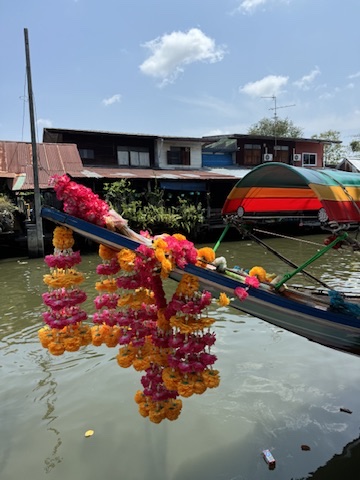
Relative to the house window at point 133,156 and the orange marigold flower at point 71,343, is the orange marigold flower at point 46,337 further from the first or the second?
the house window at point 133,156

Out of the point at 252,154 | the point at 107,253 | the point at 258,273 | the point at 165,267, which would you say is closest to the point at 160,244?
the point at 165,267

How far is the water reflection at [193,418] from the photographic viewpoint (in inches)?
135

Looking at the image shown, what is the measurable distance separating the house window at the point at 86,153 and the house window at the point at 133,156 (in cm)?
155

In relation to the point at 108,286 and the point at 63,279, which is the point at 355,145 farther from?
the point at 63,279

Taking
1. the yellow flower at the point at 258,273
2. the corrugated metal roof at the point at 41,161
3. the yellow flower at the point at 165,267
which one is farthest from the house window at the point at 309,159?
the yellow flower at the point at 165,267

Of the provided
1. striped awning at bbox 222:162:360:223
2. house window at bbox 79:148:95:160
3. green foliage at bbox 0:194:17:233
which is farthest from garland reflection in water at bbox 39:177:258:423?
house window at bbox 79:148:95:160

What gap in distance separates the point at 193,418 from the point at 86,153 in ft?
63.5

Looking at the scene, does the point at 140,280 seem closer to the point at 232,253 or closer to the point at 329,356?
the point at 329,356

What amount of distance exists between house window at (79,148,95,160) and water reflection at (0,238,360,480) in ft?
53.9

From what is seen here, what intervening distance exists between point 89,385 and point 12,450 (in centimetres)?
130

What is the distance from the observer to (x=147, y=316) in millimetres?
3338

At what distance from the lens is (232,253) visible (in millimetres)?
15680

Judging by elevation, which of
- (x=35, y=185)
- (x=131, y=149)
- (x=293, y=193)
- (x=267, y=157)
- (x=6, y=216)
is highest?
(x=131, y=149)

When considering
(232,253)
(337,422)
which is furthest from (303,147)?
(337,422)
